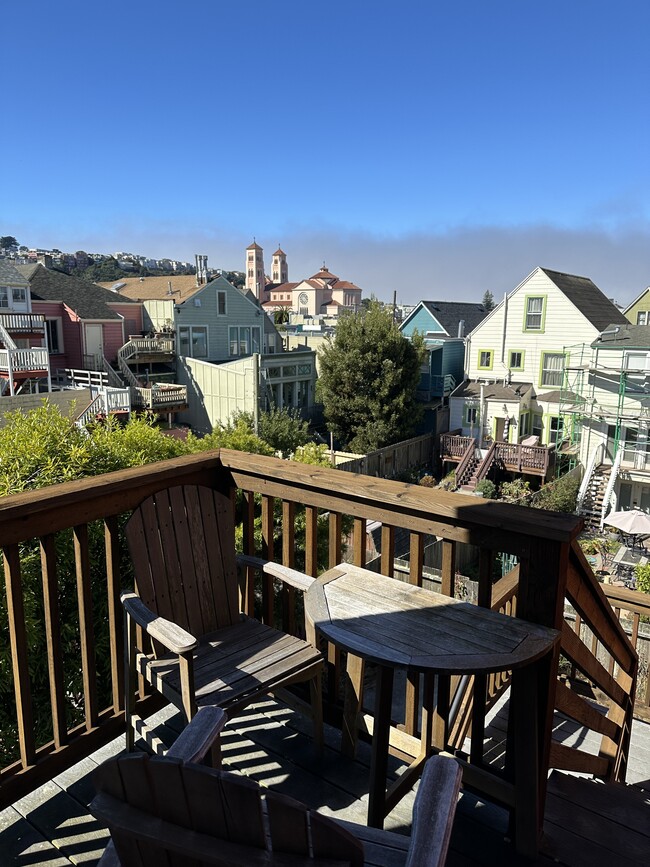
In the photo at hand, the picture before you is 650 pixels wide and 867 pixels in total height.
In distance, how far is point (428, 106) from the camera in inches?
1303

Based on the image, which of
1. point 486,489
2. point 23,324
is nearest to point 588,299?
point 486,489

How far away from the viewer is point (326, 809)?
2.08m

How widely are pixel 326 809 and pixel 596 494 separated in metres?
18.2

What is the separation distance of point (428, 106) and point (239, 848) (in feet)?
125

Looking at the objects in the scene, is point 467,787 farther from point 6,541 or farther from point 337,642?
point 6,541

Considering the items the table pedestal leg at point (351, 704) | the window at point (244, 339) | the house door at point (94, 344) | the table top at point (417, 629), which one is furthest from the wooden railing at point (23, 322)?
the table top at point (417, 629)

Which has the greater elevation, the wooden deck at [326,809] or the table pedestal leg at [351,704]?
the table pedestal leg at [351,704]

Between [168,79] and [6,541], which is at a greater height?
[168,79]

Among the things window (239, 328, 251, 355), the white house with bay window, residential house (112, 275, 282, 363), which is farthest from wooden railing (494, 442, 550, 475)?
residential house (112, 275, 282, 363)

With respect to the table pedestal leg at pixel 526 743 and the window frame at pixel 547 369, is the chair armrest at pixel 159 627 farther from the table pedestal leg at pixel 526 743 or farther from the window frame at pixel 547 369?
the window frame at pixel 547 369

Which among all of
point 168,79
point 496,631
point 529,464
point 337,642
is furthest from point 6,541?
point 168,79

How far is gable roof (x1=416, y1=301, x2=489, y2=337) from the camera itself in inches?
1033

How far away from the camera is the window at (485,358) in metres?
22.4

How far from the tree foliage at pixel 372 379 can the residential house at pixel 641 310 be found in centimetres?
802
